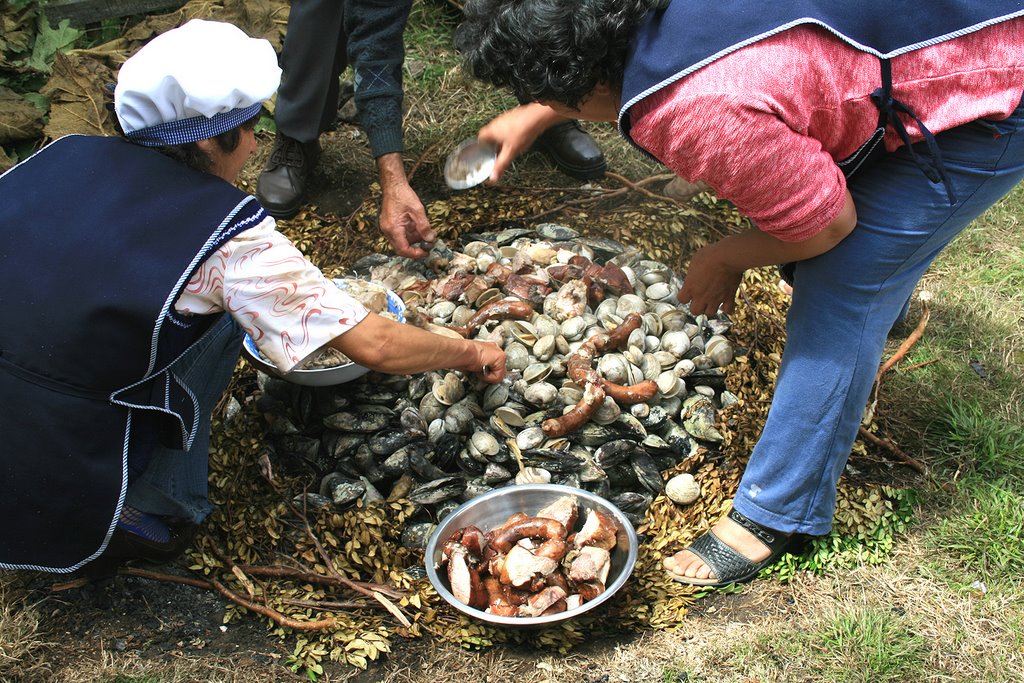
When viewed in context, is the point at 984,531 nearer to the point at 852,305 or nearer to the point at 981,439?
the point at 981,439

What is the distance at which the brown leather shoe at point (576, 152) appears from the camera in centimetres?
388

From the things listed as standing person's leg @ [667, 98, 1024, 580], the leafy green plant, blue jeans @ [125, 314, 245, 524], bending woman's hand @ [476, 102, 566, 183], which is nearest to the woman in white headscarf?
blue jeans @ [125, 314, 245, 524]

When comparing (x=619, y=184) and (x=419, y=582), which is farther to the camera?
(x=619, y=184)

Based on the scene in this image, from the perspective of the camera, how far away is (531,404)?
2.70 m

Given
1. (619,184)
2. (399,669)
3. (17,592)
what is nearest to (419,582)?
(399,669)

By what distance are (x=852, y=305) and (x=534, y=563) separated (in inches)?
39.4

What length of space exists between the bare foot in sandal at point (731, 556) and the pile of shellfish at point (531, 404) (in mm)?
258

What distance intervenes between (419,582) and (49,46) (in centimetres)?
355

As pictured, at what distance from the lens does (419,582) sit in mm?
2387

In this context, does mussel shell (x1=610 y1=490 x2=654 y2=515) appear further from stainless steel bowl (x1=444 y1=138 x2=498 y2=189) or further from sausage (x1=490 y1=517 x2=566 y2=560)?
stainless steel bowl (x1=444 y1=138 x2=498 y2=189)

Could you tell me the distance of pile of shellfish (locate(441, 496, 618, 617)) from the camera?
2199 mm

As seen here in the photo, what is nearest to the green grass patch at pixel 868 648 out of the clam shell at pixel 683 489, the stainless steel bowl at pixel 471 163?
the clam shell at pixel 683 489

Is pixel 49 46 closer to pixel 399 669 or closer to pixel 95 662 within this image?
Result: pixel 95 662

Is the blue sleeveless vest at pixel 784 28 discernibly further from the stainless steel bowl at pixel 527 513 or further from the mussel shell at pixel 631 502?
the mussel shell at pixel 631 502
